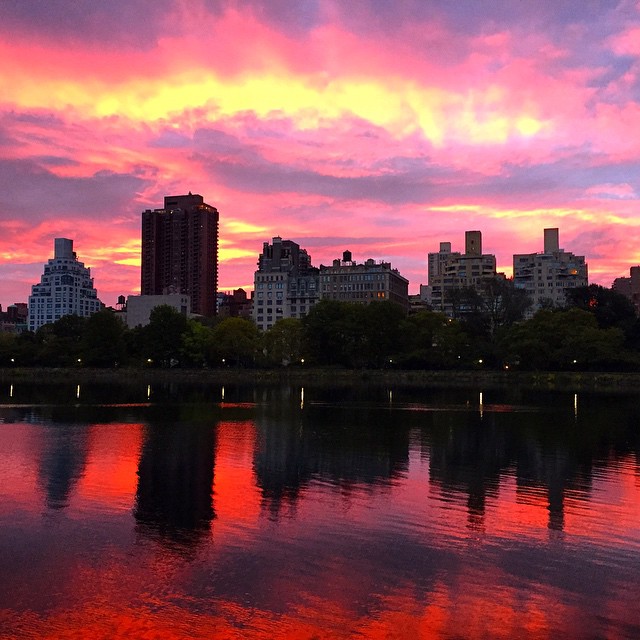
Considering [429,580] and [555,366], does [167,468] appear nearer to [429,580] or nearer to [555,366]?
[429,580]

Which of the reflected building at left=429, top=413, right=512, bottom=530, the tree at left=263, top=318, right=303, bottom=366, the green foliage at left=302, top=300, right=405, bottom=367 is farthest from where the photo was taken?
the tree at left=263, top=318, right=303, bottom=366

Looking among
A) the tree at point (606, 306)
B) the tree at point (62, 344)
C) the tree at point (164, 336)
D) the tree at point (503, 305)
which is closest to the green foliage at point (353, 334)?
the tree at point (503, 305)

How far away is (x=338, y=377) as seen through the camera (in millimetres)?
121250

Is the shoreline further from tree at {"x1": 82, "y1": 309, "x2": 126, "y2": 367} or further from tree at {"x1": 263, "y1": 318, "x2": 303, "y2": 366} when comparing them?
tree at {"x1": 263, "y1": 318, "x2": 303, "y2": 366}

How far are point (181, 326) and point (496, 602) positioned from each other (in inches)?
5256

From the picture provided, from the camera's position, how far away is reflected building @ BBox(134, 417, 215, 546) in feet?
56.5

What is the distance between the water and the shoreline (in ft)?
233

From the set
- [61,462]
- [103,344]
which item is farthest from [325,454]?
[103,344]

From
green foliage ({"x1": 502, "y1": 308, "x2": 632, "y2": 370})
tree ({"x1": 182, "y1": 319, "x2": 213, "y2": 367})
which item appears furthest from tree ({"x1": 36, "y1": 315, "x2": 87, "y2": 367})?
green foliage ({"x1": 502, "y1": 308, "x2": 632, "y2": 370})

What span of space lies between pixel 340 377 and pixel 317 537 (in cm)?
10483

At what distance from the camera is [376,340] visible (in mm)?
129625

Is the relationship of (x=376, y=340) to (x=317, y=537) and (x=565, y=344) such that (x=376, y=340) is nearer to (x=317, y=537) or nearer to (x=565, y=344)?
(x=565, y=344)

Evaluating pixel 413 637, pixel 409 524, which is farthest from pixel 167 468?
pixel 413 637

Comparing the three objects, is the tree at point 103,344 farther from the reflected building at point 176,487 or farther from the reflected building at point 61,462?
the reflected building at point 176,487
